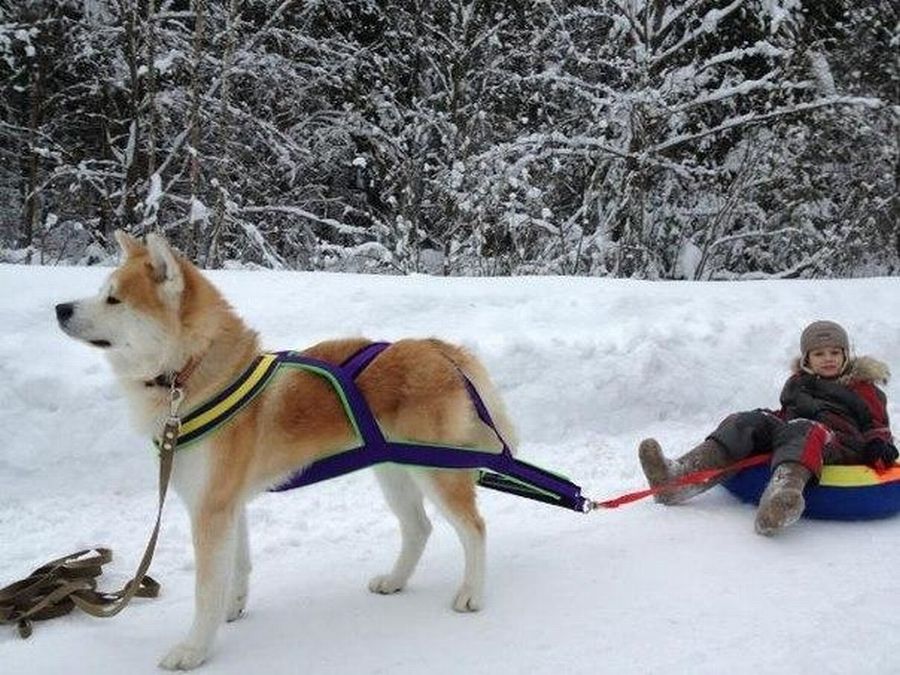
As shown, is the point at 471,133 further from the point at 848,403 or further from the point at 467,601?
the point at 467,601

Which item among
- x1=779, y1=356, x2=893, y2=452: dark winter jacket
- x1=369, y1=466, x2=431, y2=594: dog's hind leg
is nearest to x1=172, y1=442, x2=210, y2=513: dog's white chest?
x1=369, y1=466, x2=431, y2=594: dog's hind leg

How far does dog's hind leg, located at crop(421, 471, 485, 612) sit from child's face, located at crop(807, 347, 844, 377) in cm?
224

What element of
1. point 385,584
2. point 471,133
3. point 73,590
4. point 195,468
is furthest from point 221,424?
point 471,133

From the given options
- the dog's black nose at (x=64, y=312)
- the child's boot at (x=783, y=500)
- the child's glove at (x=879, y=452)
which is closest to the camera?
the dog's black nose at (x=64, y=312)

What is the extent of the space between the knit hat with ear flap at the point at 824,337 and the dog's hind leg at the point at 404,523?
2349 millimetres

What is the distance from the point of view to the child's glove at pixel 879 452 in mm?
3719

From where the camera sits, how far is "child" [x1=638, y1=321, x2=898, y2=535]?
143 inches

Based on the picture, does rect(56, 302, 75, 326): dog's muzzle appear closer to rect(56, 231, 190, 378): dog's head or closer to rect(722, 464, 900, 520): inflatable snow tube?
rect(56, 231, 190, 378): dog's head

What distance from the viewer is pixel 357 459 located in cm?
289

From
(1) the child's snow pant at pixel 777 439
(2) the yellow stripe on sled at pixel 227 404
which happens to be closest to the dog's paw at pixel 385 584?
(2) the yellow stripe on sled at pixel 227 404

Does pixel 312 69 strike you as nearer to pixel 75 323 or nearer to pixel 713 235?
pixel 713 235

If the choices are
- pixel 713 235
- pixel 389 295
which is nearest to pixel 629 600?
pixel 389 295

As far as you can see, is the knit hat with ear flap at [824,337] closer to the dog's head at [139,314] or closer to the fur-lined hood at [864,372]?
the fur-lined hood at [864,372]

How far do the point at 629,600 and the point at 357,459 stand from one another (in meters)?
1.21
